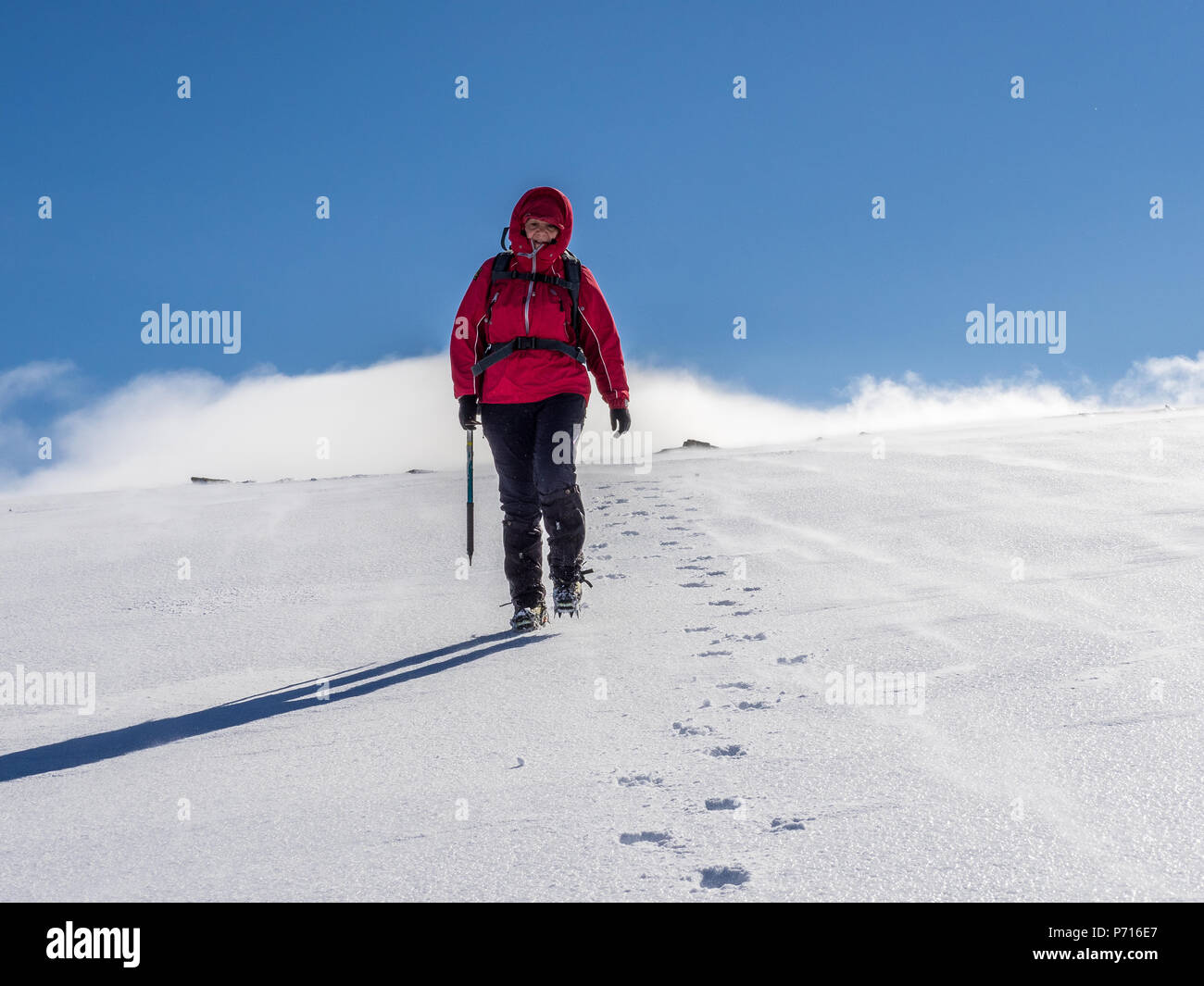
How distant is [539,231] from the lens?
4137mm

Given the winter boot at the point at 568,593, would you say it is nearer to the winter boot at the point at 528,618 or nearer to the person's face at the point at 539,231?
the winter boot at the point at 528,618

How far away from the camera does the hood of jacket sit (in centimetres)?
412

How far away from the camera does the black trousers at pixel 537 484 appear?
413 cm

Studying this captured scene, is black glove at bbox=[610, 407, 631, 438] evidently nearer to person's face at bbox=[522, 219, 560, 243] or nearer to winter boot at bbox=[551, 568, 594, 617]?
winter boot at bbox=[551, 568, 594, 617]

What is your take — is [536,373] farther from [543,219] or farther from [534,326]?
[543,219]

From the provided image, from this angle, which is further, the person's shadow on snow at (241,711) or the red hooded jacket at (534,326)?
the red hooded jacket at (534,326)

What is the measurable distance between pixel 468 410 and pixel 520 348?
0.39m

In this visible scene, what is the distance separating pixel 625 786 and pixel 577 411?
2318mm

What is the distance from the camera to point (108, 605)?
4.71 metres

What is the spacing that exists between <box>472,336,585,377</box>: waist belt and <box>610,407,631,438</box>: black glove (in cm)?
27

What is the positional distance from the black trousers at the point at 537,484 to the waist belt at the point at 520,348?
173 millimetres

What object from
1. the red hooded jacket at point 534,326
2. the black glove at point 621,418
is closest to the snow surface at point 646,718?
the black glove at point 621,418

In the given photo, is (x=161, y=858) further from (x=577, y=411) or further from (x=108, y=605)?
(x=108, y=605)

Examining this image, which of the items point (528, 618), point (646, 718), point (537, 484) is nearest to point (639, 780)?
point (646, 718)
